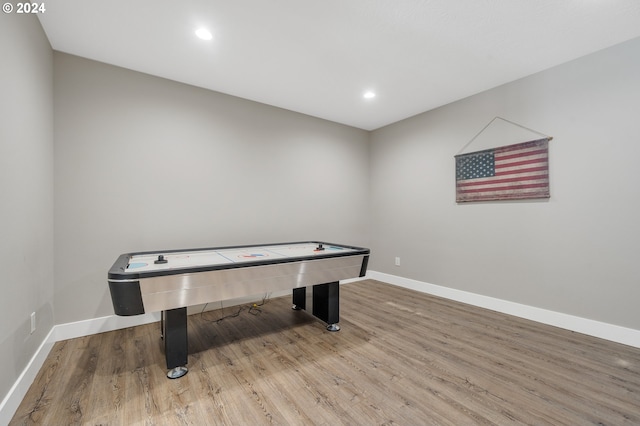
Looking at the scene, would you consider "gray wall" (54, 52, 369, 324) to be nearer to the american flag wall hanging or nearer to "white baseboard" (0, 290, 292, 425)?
"white baseboard" (0, 290, 292, 425)

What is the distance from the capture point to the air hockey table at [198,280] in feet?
5.46

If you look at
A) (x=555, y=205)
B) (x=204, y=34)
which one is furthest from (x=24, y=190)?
(x=555, y=205)

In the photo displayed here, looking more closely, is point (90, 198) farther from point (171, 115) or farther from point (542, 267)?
point (542, 267)

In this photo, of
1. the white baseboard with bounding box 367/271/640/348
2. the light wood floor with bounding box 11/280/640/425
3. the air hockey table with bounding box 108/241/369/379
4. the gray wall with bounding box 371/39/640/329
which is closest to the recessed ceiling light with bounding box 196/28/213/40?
the air hockey table with bounding box 108/241/369/379

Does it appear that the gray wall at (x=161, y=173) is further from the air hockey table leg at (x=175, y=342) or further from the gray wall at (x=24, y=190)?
the air hockey table leg at (x=175, y=342)

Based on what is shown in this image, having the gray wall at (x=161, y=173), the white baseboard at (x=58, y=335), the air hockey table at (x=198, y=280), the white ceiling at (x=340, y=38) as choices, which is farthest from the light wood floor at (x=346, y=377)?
the white ceiling at (x=340, y=38)

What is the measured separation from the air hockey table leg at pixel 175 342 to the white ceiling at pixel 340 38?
223 cm

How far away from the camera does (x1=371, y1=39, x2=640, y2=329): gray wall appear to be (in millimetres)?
2391

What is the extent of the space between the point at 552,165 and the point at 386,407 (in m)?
2.88

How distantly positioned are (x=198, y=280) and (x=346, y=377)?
4.03 feet

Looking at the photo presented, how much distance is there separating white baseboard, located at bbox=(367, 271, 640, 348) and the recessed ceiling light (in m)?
3.91

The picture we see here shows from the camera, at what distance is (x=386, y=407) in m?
1.58

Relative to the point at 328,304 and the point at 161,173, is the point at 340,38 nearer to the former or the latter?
the point at 161,173

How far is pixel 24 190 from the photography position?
1.80 m
